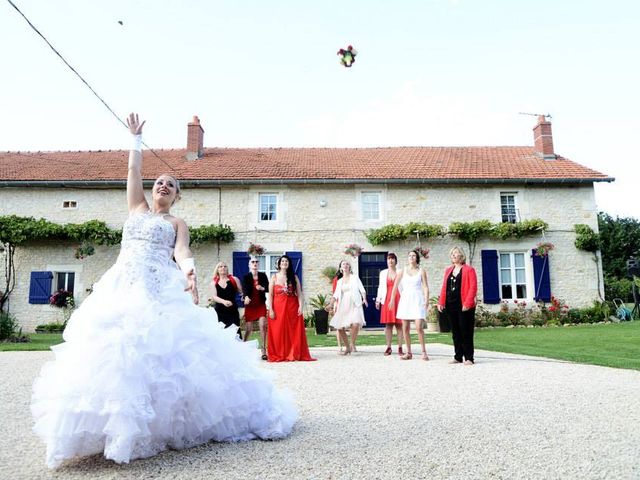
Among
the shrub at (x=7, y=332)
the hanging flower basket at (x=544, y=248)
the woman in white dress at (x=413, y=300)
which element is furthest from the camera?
the hanging flower basket at (x=544, y=248)

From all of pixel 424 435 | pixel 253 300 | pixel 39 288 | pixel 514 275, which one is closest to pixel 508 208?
pixel 514 275

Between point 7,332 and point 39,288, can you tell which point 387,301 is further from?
point 39,288

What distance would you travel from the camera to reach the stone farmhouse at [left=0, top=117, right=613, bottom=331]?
16844 millimetres

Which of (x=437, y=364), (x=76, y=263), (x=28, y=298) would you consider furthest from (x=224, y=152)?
(x=437, y=364)

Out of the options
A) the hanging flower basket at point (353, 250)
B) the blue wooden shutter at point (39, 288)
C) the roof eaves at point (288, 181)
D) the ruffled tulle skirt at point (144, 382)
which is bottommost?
the ruffled tulle skirt at point (144, 382)

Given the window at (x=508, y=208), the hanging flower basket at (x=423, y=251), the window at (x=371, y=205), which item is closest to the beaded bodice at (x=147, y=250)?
the hanging flower basket at (x=423, y=251)

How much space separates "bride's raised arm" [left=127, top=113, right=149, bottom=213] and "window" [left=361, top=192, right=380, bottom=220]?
47.2 feet

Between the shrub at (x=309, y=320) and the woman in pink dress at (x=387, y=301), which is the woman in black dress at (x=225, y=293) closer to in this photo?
the woman in pink dress at (x=387, y=301)

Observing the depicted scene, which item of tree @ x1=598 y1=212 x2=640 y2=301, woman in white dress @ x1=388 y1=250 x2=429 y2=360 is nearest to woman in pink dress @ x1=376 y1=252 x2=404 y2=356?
woman in white dress @ x1=388 y1=250 x2=429 y2=360

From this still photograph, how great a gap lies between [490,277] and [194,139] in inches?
467

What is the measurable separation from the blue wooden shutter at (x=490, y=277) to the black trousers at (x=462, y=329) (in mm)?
10302

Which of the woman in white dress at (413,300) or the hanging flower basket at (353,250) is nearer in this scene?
the woman in white dress at (413,300)

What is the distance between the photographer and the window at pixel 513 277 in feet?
56.0

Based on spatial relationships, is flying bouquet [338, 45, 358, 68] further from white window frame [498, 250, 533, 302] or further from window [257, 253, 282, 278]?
white window frame [498, 250, 533, 302]
